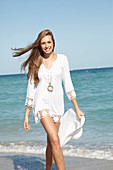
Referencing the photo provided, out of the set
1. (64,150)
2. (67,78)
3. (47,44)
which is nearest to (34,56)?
(47,44)

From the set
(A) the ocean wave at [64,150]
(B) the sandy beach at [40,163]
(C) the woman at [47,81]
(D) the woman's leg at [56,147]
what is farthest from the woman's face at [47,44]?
(A) the ocean wave at [64,150]

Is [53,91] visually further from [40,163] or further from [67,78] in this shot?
[40,163]

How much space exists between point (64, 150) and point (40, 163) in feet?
2.90

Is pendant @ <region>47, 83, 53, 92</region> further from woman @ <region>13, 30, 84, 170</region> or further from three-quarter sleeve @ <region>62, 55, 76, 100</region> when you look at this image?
three-quarter sleeve @ <region>62, 55, 76, 100</region>

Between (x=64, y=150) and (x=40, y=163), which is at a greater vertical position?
(x=40, y=163)

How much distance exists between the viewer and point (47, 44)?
11.3 feet

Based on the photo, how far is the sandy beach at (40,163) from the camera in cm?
432

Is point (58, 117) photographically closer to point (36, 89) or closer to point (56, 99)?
point (56, 99)

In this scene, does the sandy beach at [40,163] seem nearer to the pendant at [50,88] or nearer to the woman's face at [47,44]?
the pendant at [50,88]

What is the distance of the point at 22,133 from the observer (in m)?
7.41

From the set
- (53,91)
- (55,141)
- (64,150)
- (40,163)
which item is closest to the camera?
(55,141)

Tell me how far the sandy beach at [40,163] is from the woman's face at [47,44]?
1936 mm

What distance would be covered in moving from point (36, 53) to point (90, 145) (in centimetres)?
297

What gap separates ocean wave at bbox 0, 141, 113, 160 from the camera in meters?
5.01
